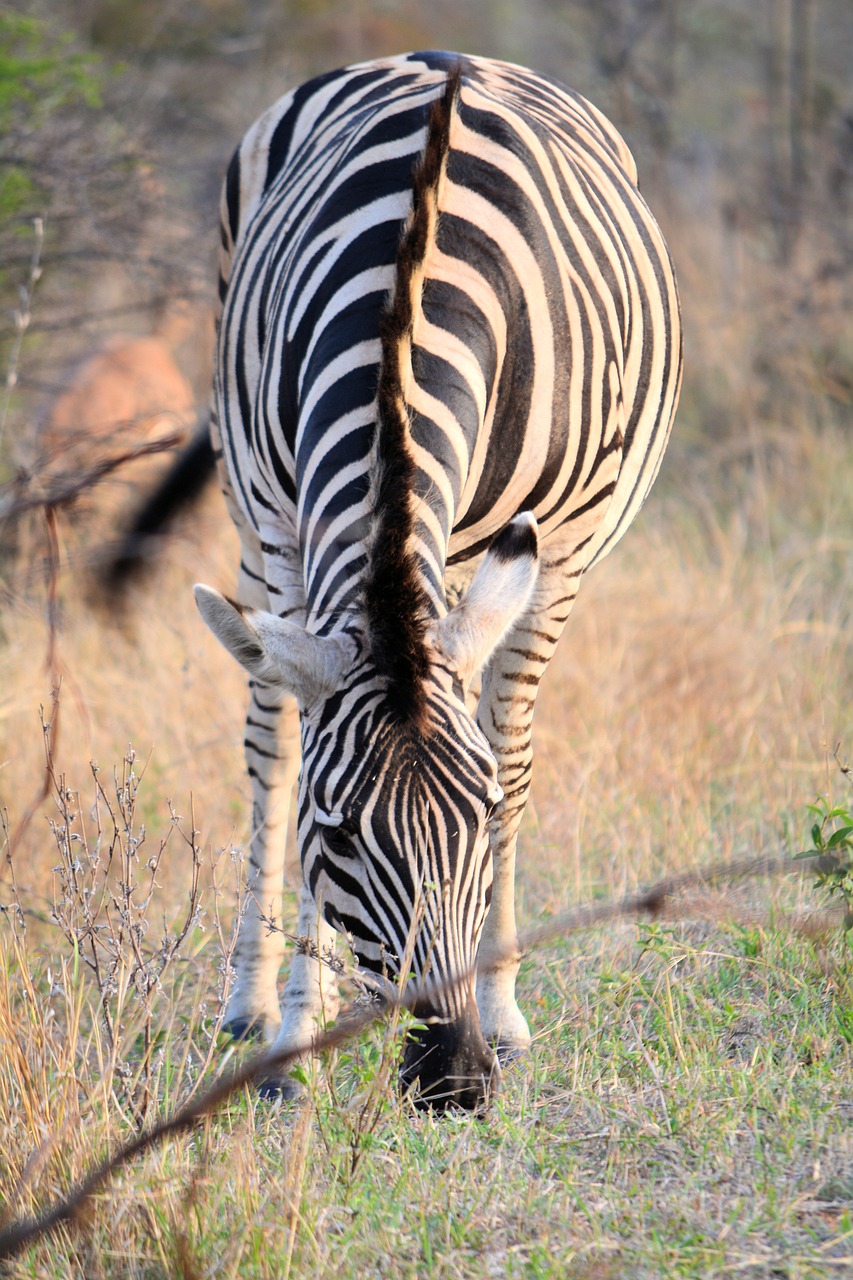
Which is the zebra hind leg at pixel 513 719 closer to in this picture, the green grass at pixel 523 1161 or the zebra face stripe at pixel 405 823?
the green grass at pixel 523 1161

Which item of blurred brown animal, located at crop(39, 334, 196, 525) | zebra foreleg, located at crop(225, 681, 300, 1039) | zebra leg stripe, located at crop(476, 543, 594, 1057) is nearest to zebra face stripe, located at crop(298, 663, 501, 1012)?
zebra leg stripe, located at crop(476, 543, 594, 1057)

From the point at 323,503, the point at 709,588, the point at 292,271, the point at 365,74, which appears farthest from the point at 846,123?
the point at 323,503

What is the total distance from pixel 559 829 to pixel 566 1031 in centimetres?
129

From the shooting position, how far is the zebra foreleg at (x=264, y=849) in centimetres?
396

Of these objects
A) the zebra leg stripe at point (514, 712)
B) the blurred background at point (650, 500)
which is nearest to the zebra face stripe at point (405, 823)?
the blurred background at point (650, 500)

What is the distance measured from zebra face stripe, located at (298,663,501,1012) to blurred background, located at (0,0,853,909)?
2.24 feet

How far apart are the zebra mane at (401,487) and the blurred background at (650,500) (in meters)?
0.65

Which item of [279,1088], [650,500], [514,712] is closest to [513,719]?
[514,712]

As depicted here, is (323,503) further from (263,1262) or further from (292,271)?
(263,1262)

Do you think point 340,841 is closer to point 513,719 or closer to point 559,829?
point 513,719

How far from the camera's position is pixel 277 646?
8.09 ft

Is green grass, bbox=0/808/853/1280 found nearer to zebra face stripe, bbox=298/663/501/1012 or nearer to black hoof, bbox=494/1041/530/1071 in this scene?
black hoof, bbox=494/1041/530/1071

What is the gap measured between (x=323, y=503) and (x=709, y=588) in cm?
397

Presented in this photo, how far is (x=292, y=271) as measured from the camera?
333cm
